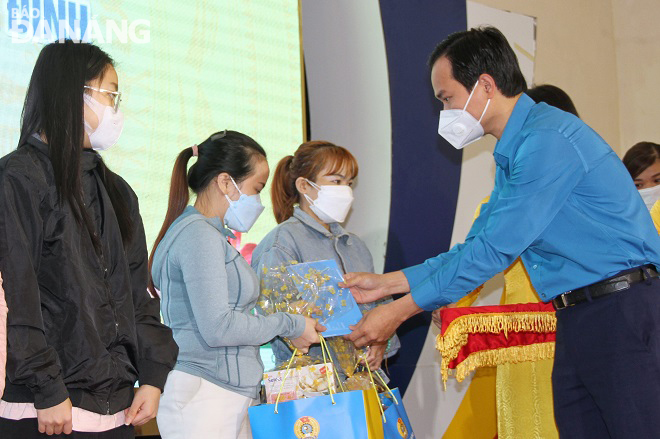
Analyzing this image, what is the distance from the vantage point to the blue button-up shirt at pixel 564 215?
6.48 ft

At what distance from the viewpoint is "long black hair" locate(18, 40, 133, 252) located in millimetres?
1618

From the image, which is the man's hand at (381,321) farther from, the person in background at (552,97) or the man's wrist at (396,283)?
the person in background at (552,97)

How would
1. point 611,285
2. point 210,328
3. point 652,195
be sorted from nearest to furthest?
point 611,285 < point 210,328 < point 652,195

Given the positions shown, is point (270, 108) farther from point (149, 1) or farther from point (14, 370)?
point (14, 370)

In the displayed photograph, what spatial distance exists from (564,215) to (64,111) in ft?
4.40

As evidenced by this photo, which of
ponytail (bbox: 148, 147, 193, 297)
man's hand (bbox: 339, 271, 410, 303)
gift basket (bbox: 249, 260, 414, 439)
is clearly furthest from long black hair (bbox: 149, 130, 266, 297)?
man's hand (bbox: 339, 271, 410, 303)

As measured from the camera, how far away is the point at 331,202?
121 inches

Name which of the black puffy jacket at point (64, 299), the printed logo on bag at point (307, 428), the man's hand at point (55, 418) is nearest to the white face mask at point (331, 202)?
the printed logo on bag at point (307, 428)

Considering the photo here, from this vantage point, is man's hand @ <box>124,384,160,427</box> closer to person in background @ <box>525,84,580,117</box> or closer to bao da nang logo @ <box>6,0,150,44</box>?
bao da nang logo @ <box>6,0,150,44</box>

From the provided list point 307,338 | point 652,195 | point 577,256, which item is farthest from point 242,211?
point 652,195

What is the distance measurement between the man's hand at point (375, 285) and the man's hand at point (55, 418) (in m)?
1.37

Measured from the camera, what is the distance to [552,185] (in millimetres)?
2059

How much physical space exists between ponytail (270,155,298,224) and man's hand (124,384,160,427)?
5.16 ft

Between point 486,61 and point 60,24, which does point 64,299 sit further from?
point 60,24
